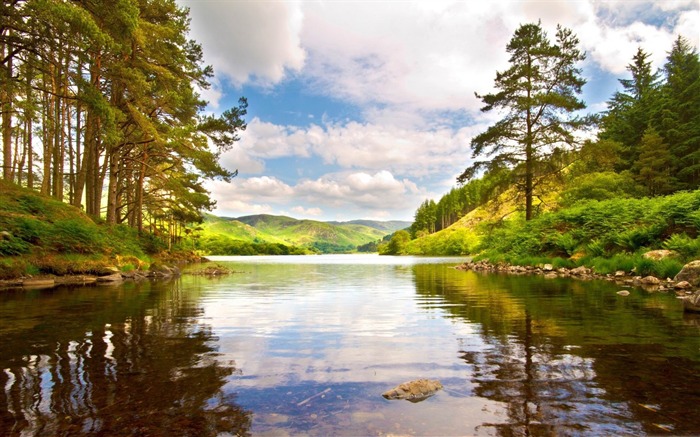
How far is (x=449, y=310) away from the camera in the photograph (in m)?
10.4

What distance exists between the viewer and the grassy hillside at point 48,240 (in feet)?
58.3

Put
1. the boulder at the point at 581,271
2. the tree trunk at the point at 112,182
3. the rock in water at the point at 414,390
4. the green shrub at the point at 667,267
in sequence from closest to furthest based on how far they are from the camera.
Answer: the rock in water at the point at 414,390
the green shrub at the point at 667,267
the boulder at the point at 581,271
the tree trunk at the point at 112,182

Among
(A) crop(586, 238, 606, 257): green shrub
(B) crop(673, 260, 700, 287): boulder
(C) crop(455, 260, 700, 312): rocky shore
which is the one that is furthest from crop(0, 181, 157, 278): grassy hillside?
(A) crop(586, 238, 606, 257): green shrub

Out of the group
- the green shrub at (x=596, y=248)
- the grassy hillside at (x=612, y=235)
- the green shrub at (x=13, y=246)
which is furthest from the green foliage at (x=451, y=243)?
the green shrub at (x=13, y=246)

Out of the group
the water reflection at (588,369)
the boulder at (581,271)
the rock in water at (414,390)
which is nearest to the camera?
the water reflection at (588,369)

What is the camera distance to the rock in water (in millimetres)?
4219

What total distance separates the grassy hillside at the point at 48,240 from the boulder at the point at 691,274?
86.3ft

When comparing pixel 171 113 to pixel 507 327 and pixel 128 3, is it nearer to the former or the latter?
pixel 128 3

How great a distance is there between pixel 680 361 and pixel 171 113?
110 feet

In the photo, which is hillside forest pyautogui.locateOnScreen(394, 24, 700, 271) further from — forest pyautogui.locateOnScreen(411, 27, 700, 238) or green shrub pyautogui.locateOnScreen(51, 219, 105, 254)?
green shrub pyautogui.locateOnScreen(51, 219, 105, 254)

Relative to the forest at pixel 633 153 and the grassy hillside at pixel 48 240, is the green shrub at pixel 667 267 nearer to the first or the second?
the forest at pixel 633 153

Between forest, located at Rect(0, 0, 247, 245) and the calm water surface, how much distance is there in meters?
12.2

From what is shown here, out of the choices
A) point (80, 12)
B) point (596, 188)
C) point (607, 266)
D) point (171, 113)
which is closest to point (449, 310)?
point (607, 266)

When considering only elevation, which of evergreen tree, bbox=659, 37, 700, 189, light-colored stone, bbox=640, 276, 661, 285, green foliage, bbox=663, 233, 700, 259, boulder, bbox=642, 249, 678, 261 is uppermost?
evergreen tree, bbox=659, 37, 700, 189
